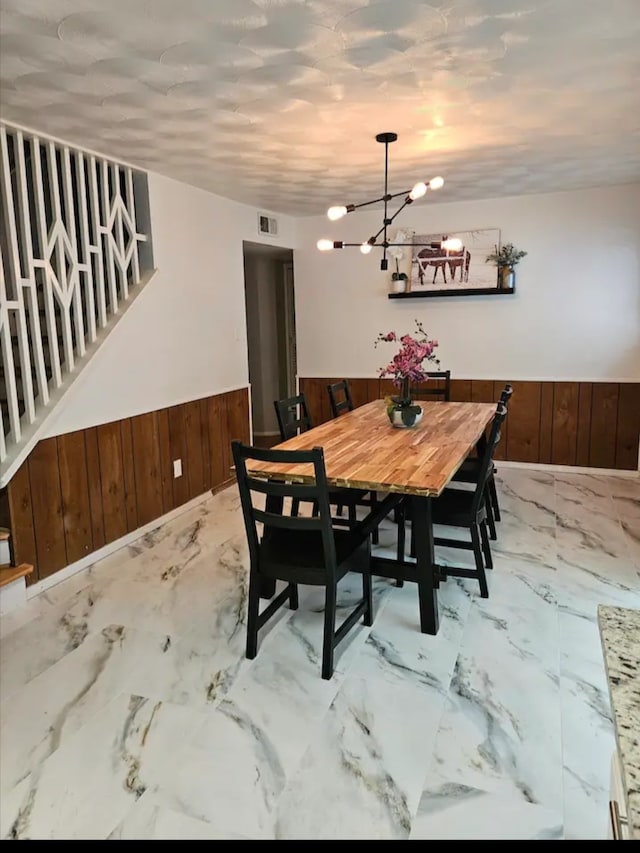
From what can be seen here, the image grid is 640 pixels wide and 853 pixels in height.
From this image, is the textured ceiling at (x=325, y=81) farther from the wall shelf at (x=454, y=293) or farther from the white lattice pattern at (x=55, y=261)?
the wall shelf at (x=454, y=293)

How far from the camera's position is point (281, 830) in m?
1.59

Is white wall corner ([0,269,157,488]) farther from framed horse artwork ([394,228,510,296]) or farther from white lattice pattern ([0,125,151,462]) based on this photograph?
framed horse artwork ([394,228,510,296])

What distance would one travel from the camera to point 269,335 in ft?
22.4

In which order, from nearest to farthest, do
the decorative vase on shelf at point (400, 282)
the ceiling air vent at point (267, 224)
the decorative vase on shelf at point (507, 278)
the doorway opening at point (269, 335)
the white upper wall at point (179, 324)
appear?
the white upper wall at point (179, 324) < the decorative vase on shelf at point (507, 278) < the ceiling air vent at point (267, 224) < the decorative vase on shelf at point (400, 282) < the doorway opening at point (269, 335)

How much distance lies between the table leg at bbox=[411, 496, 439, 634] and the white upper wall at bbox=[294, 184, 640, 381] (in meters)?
3.10

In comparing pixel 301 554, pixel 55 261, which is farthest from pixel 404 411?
pixel 55 261

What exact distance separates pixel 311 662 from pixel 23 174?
2.76 metres

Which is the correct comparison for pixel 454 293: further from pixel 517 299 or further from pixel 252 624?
pixel 252 624

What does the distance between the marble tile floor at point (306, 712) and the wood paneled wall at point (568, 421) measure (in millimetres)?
1919

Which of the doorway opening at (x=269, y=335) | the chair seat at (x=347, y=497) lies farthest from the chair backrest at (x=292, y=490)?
the doorway opening at (x=269, y=335)

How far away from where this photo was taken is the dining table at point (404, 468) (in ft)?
7.77

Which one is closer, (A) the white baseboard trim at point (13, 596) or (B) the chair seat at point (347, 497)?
(A) the white baseboard trim at point (13, 596)

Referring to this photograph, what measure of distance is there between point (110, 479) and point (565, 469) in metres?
3.89

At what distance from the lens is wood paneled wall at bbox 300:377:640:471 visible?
499 centimetres
